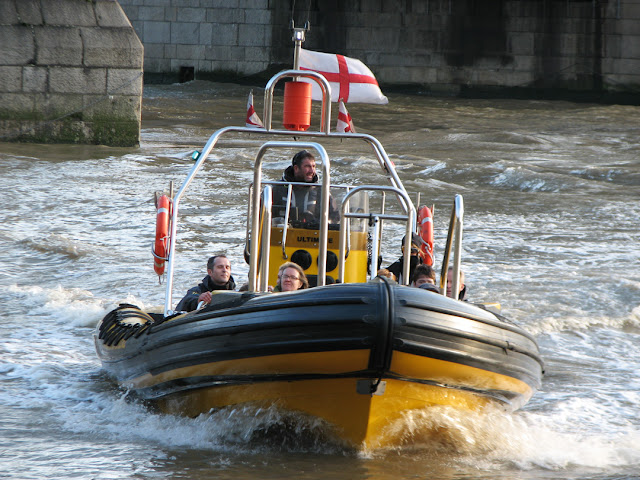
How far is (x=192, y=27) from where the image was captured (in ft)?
69.7

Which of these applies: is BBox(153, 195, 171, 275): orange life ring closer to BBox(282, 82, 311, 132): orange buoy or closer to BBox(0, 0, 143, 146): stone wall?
BBox(282, 82, 311, 132): orange buoy

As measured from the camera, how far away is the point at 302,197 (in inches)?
202

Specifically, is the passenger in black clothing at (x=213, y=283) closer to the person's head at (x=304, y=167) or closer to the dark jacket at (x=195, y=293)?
the dark jacket at (x=195, y=293)

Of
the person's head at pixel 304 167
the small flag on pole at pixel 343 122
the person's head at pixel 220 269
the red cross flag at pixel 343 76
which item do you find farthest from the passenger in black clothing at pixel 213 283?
the red cross flag at pixel 343 76

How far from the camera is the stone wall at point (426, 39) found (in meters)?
20.3

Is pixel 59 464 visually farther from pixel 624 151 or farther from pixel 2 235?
pixel 624 151

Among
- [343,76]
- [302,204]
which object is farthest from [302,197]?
[343,76]

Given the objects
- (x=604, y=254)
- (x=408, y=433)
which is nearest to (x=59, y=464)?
(x=408, y=433)

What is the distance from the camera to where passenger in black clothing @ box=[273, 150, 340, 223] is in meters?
5.04

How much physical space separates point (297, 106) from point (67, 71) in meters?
8.40

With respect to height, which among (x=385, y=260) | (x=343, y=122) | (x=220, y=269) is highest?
(x=343, y=122)

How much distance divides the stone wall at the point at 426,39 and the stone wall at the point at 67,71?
28.4 feet

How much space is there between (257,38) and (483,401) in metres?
18.3

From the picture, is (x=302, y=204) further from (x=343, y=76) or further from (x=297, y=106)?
(x=343, y=76)
